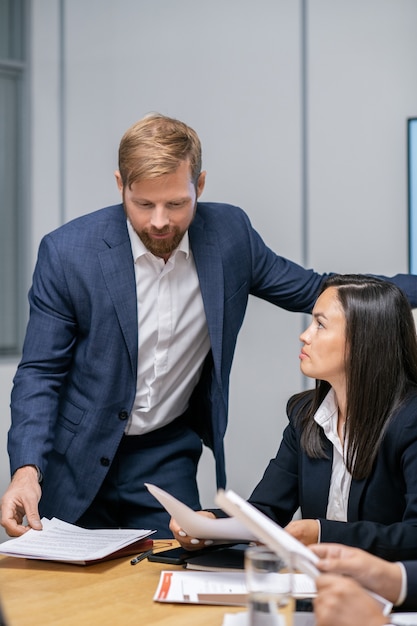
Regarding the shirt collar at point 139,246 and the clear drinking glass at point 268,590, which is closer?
the clear drinking glass at point 268,590

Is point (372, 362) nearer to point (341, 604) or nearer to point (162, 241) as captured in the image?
point (162, 241)

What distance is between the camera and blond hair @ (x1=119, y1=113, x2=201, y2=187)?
87.5 inches

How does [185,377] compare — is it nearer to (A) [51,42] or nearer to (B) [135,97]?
(B) [135,97]

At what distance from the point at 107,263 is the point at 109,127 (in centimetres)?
224

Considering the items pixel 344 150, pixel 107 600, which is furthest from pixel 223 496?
pixel 344 150

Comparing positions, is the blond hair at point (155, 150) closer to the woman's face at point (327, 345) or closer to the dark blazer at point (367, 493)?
the woman's face at point (327, 345)

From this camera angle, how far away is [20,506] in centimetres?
202

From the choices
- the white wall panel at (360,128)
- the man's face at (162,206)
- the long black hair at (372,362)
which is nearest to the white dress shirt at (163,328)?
the man's face at (162,206)

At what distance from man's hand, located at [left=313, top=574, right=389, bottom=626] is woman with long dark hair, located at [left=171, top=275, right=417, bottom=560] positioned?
0.56m

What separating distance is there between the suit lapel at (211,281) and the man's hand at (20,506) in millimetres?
628

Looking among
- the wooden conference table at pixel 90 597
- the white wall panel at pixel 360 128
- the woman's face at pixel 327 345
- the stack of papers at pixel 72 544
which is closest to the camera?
the wooden conference table at pixel 90 597

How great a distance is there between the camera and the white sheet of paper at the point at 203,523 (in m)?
1.69

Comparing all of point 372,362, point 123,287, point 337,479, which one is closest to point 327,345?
point 372,362

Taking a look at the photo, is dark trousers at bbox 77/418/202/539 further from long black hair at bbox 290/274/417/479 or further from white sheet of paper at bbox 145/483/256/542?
white sheet of paper at bbox 145/483/256/542
